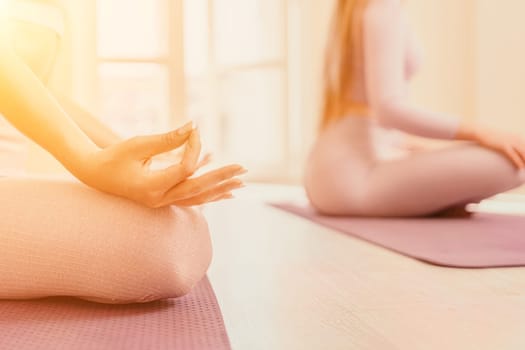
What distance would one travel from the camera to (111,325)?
0.70 metres

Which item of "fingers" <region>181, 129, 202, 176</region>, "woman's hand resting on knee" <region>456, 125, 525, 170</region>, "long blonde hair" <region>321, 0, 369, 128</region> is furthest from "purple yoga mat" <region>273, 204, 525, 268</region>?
"fingers" <region>181, 129, 202, 176</region>

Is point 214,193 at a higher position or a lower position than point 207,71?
lower

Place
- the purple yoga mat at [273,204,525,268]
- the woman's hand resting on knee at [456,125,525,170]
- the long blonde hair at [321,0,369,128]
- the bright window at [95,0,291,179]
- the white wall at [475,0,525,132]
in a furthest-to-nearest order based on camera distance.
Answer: the bright window at [95,0,291,179]
the white wall at [475,0,525,132]
the long blonde hair at [321,0,369,128]
the woman's hand resting on knee at [456,125,525,170]
the purple yoga mat at [273,204,525,268]

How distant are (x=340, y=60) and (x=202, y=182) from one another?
60.1 inches

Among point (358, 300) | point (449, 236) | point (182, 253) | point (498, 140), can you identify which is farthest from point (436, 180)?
point (182, 253)

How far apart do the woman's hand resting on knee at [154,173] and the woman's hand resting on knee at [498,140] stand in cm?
133

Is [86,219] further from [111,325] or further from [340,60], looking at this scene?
[340,60]

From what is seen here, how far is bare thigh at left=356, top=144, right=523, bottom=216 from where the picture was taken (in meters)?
1.90

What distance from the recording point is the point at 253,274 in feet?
3.61

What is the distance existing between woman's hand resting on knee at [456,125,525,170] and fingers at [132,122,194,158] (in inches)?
54.6

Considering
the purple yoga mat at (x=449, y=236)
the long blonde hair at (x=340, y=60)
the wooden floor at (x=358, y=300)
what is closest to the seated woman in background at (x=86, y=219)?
the wooden floor at (x=358, y=300)

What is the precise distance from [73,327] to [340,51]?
1.62m

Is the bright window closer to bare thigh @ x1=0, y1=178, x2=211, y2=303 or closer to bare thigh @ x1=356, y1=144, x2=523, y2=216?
bare thigh @ x1=356, y1=144, x2=523, y2=216

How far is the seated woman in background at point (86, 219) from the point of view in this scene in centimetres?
71
